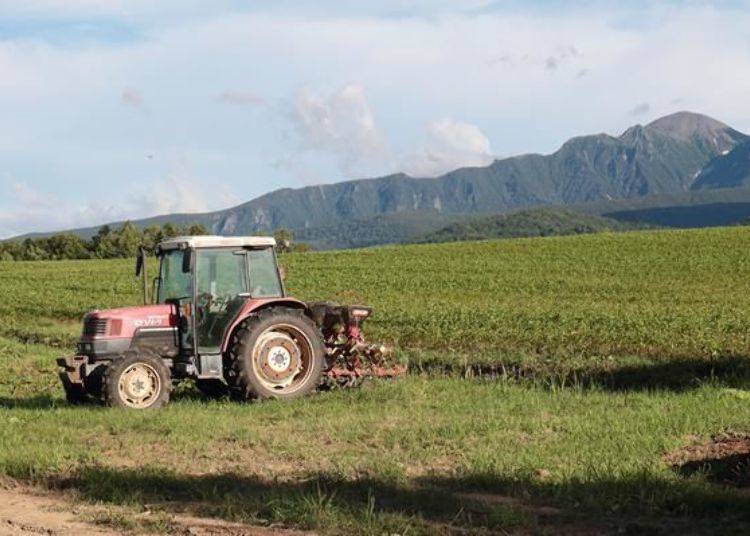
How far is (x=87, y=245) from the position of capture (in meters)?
95.8

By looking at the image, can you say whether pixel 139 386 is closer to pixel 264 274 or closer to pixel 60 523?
pixel 264 274

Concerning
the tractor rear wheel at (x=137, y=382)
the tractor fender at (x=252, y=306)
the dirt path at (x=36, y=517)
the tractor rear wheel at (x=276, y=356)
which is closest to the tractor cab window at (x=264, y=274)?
the tractor fender at (x=252, y=306)

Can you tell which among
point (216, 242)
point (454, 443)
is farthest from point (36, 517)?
point (216, 242)

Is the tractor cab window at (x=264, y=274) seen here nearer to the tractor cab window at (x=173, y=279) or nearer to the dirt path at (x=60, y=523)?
the tractor cab window at (x=173, y=279)

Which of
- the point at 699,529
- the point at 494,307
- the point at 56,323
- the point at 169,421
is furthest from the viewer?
the point at 56,323

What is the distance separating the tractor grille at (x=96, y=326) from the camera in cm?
1273

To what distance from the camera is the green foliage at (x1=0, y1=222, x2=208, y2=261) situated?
303 feet

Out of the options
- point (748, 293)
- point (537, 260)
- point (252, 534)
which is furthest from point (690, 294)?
point (252, 534)

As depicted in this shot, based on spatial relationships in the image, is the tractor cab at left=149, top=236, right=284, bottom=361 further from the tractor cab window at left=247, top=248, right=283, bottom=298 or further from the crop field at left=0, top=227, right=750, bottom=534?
the crop field at left=0, top=227, right=750, bottom=534

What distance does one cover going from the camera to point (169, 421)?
10867 millimetres

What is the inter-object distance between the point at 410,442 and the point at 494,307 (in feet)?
59.5

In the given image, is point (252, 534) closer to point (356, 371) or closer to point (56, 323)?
point (356, 371)

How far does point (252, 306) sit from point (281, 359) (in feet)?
2.73

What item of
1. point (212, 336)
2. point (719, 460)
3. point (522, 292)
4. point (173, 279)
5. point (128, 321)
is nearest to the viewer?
point (719, 460)
